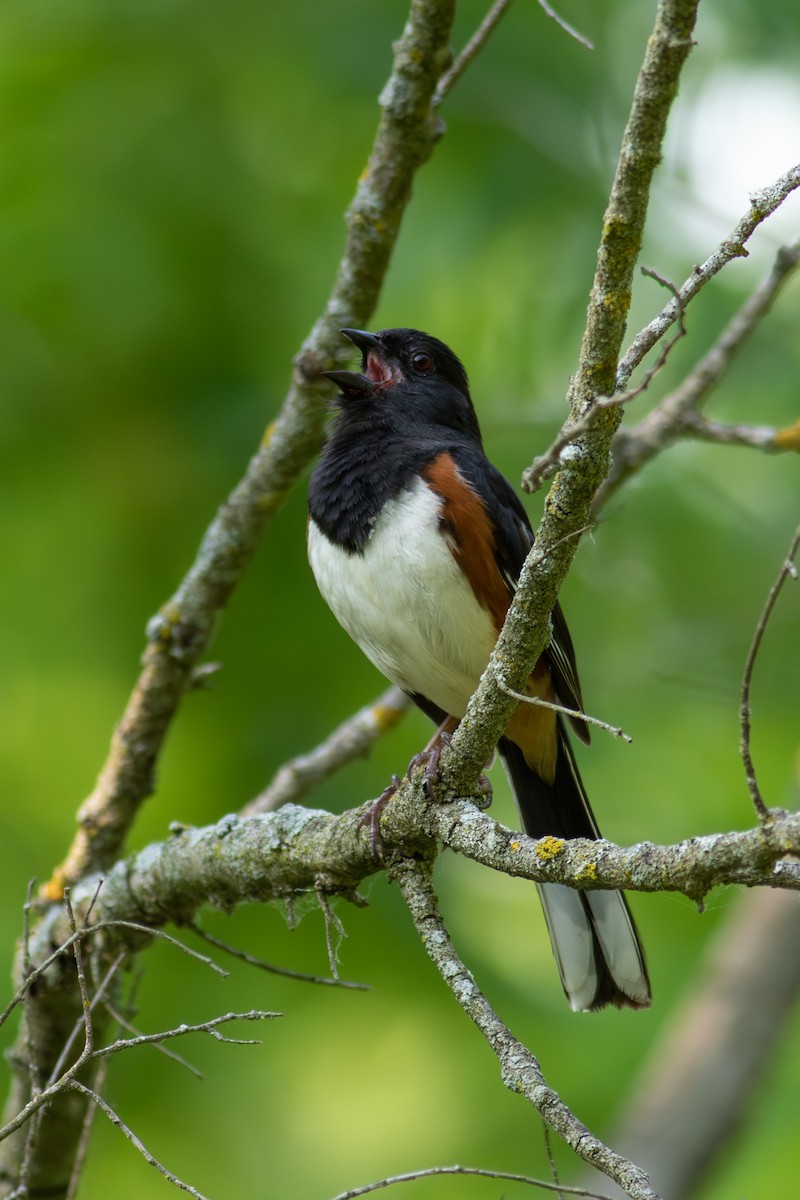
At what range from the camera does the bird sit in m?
2.99

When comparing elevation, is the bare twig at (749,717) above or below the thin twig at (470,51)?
below

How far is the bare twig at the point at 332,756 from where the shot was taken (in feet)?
11.6

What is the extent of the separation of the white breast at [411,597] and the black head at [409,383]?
0.48 metres

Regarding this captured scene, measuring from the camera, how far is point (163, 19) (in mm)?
5070

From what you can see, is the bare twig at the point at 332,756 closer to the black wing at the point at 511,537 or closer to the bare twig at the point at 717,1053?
the black wing at the point at 511,537

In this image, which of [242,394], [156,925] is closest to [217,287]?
[242,394]

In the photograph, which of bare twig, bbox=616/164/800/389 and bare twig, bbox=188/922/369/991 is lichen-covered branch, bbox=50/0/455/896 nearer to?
bare twig, bbox=188/922/369/991

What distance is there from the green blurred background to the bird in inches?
53.5

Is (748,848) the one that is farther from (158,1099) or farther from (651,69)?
(158,1099)

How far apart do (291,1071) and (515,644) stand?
11.6 ft

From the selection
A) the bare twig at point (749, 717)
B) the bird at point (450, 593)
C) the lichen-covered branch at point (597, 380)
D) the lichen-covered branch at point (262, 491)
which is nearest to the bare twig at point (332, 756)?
the bird at point (450, 593)

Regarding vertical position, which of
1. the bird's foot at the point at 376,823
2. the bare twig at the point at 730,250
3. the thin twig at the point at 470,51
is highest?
the thin twig at the point at 470,51

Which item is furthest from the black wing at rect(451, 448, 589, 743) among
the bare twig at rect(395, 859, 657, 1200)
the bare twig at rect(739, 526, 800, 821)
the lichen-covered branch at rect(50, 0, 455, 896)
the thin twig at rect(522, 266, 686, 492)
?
the bare twig at rect(739, 526, 800, 821)

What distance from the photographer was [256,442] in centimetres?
501
